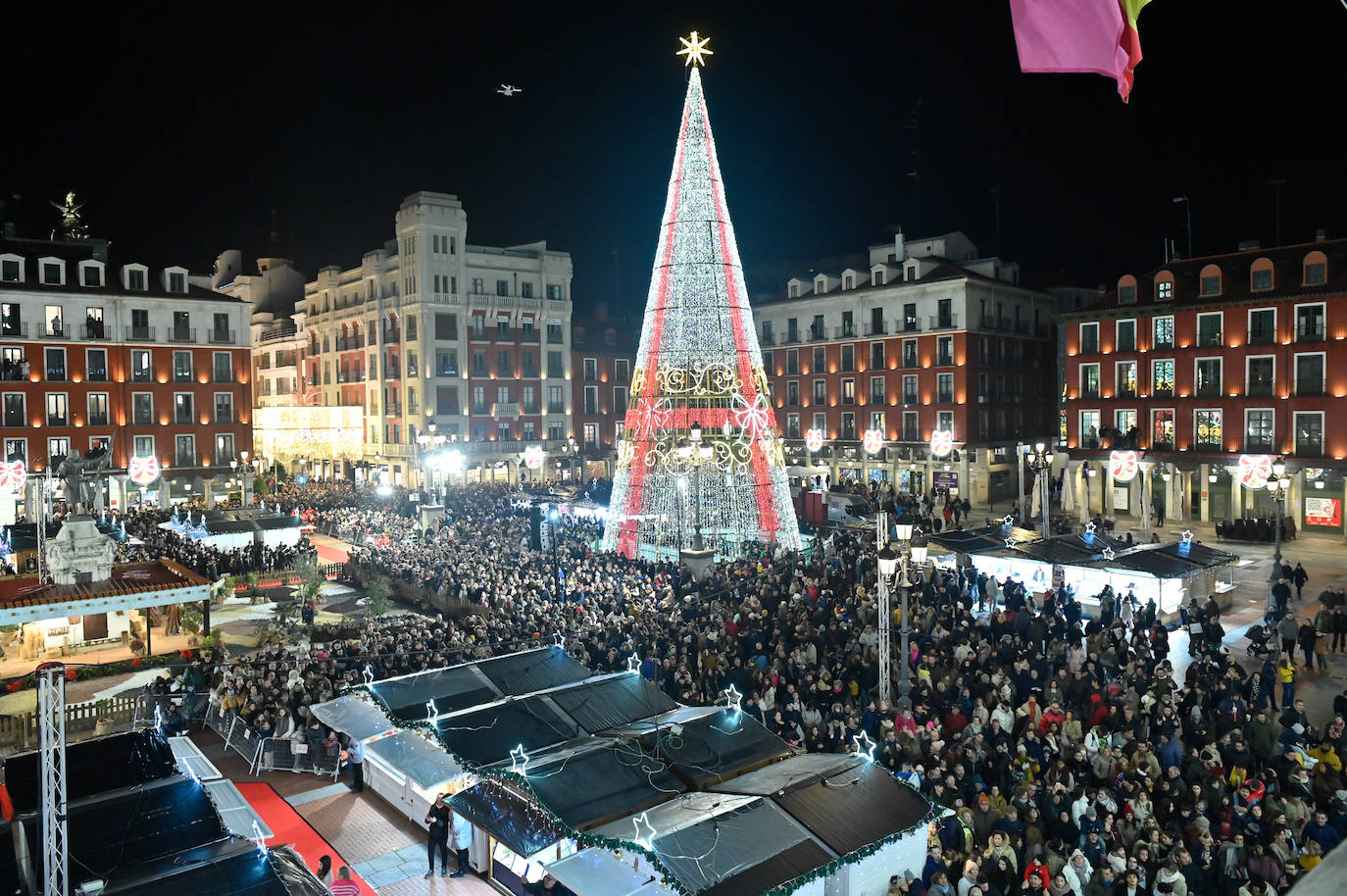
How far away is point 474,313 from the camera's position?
5778 centimetres

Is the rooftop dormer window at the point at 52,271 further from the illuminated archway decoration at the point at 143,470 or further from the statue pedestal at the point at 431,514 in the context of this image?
the statue pedestal at the point at 431,514

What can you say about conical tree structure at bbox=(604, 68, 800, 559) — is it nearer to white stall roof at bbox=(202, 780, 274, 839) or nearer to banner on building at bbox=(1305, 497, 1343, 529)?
white stall roof at bbox=(202, 780, 274, 839)

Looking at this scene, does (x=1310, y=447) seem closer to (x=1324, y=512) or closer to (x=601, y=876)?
(x=1324, y=512)

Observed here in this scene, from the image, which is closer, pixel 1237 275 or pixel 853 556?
pixel 853 556

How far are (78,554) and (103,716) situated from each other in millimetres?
5677

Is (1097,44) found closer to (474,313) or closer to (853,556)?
(853,556)

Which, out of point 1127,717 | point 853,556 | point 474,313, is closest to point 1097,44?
point 1127,717

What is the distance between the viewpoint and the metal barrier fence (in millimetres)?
15484

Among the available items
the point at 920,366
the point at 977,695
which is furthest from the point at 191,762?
the point at 920,366

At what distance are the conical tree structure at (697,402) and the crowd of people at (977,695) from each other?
2106mm

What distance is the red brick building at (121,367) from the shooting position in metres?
41.6

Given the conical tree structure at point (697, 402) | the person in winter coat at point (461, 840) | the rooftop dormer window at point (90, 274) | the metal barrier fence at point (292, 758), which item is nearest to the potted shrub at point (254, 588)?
the conical tree structure at point (697, 402)

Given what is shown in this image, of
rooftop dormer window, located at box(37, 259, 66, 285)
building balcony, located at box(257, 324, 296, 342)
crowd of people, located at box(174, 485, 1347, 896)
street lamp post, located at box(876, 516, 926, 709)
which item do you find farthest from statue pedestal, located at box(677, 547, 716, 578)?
building balcony, located at box(257, 324, 296, 342)

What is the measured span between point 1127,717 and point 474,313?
4979 centimetres
